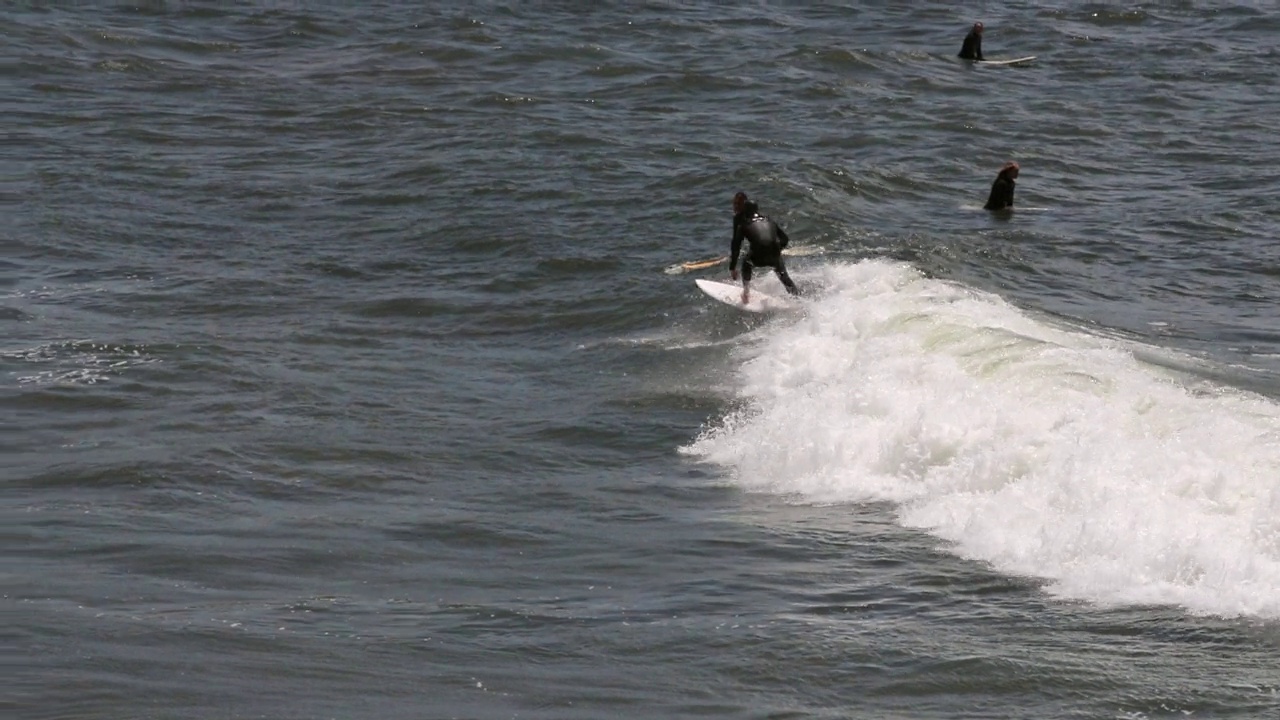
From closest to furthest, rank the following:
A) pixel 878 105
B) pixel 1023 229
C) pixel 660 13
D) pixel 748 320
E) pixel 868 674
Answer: pixel 868 674 < pixel 748 320 < pixel 1023 229 < pixel 878 105 < pixel 660 13

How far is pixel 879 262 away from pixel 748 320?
2.53 metres

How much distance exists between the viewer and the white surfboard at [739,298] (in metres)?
19.9

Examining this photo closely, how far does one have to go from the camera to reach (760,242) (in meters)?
20.1

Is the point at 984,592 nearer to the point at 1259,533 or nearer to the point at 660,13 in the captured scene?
the point at 1259,533

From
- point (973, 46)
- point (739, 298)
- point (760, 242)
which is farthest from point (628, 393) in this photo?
point (973, 46)

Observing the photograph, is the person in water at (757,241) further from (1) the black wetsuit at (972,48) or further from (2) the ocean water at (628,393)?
(1) the black wetsuit at (972,48)

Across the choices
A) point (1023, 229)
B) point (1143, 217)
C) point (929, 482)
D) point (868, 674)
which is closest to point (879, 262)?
point (1023, 229)

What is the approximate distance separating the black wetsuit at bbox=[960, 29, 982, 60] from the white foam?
63.7 feet

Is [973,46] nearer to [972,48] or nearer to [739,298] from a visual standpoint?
[972,48]

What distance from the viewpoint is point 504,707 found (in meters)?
8.93

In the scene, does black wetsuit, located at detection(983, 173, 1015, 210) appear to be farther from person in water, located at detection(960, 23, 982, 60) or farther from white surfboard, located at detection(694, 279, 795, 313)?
person in water, located at detection(960, 23, 982, 60)

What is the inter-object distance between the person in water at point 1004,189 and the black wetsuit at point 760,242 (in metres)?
6.15

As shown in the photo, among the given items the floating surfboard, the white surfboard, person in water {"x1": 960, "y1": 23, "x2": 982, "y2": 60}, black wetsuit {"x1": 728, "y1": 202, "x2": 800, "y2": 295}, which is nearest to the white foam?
the white surfboard

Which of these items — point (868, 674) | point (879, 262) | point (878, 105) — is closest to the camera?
point (868, 674)
